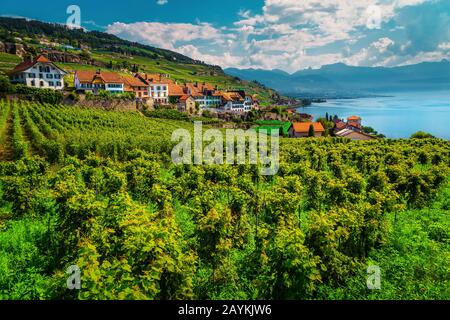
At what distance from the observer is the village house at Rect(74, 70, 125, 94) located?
8474 cm

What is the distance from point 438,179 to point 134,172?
74.0 ft

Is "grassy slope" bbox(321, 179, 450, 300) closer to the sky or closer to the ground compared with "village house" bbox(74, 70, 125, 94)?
closer to the ground

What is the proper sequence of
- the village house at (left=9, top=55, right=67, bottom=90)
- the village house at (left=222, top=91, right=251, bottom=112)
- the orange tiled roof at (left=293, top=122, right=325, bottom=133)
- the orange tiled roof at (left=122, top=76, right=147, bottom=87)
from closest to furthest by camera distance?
the village house at (left=9, top=55, right=67, bottom=90), the orange tiled roof at (left=293, top=122, right=325, bottom=133), the orange tiled roof at (left=122, top=76, right=147, bottom=87), the village house at (left=222, top=91, right=251, bottom=112)

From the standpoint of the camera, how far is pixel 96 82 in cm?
8631

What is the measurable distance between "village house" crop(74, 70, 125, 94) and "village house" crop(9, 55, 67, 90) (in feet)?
17.0

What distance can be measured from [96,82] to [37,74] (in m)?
14.3

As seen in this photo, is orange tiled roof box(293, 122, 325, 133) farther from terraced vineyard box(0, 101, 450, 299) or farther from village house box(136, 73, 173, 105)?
terraced vineyard box(0, 101, 450, 299)

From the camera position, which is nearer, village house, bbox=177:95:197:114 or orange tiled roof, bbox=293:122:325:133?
orange tiled roof, bbox=293:122:325:133

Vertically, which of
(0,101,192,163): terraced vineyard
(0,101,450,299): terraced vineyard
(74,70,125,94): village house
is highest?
(74,70,125,94): village house

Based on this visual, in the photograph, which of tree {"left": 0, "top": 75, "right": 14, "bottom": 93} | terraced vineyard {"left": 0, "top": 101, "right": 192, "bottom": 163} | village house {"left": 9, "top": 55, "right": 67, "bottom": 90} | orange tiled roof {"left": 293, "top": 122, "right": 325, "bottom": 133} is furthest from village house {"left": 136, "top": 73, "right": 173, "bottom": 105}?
terraced vineyard {"left": 0, "top": 101, "right": 192, "bottom": 163}

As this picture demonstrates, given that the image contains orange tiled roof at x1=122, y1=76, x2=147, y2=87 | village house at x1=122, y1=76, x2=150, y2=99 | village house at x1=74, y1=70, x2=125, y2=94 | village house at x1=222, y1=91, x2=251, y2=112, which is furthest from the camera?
village house at x1=222, y1=91, x2=251, y2=112
